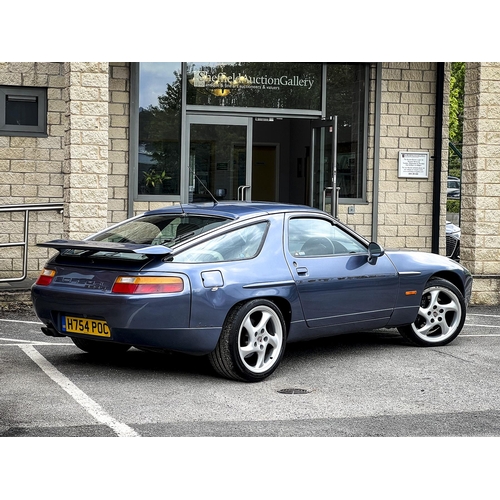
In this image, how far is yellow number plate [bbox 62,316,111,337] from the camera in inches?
282

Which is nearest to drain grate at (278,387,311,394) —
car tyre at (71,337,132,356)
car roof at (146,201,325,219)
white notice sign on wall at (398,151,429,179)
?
car roof at (146,201,325,219)

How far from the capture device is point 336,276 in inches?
321

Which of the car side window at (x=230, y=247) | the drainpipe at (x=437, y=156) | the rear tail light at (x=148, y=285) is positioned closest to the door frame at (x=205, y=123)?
the drainpipe at (x=437, y=156)

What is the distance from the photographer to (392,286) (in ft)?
28.4

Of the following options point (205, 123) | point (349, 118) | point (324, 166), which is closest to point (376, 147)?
point (349, 118)

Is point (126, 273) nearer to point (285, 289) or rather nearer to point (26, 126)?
point (285, 289)

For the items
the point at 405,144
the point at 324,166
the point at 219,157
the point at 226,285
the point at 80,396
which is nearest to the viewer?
the point at 80,396

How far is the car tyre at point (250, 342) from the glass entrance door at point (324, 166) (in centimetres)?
722

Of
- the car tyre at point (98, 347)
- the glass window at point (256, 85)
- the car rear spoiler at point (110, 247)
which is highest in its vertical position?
the glass window at point (256, 85)

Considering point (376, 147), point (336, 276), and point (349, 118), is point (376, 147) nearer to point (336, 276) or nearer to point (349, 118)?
point (349, 118)

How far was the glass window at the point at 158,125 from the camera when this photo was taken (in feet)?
45.5

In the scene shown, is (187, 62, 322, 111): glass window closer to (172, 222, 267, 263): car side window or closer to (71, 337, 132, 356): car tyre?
(71, 337, 132, 356): car tyre

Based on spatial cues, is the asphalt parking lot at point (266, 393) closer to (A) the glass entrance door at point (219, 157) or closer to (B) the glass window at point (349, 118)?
(A) the glass entrance door at point (219, 157)

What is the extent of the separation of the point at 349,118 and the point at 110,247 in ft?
27.9
